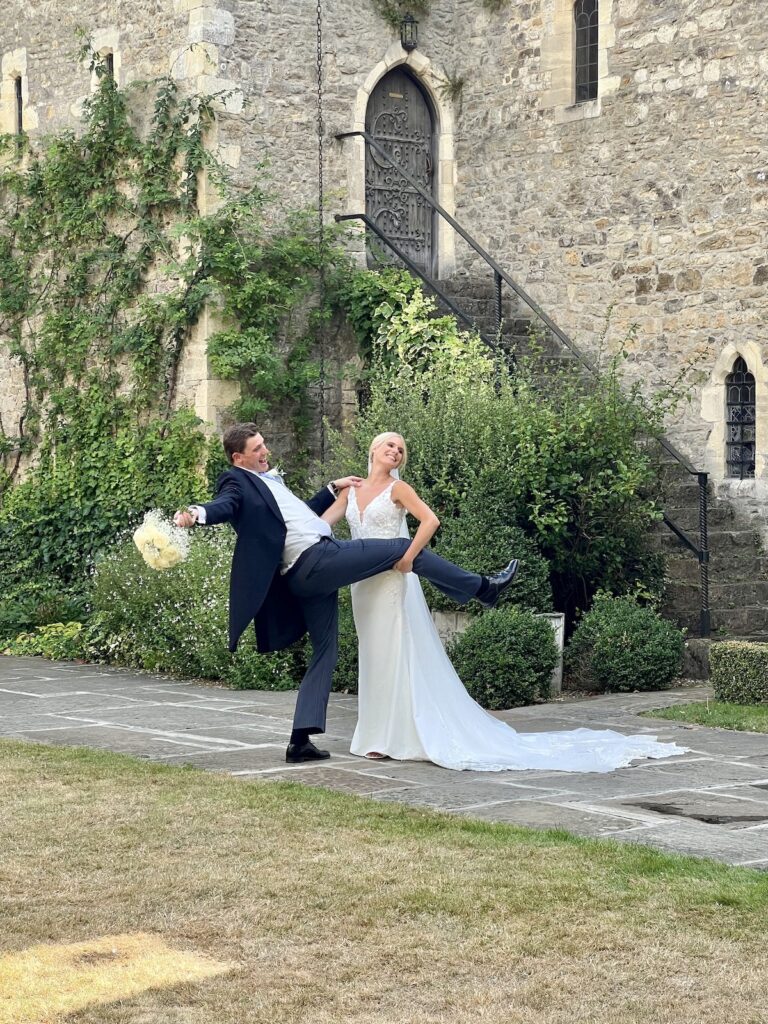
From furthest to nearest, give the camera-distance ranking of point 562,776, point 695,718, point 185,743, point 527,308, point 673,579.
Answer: point 527,308
point 673,579
point 695,718
point 185,743
point 562,776

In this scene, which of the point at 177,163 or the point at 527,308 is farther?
the point at 527,308

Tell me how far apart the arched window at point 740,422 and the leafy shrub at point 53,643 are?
559cm

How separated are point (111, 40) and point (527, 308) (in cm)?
448

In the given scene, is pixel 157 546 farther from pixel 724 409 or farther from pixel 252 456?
pixel 724 409

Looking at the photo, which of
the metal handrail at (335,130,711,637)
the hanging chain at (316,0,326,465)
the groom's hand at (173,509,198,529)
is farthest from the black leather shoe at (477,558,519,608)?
the hanging chain at (316,0,326,465)

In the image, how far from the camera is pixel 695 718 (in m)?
9.30

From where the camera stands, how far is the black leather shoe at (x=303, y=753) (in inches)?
302

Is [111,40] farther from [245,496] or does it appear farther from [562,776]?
[562,776]

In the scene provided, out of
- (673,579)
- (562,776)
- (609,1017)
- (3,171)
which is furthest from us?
(3,171)

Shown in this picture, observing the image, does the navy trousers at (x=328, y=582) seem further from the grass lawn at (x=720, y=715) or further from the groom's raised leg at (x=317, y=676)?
the grass lawn at (x=720, y=715)

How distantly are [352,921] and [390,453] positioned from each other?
11.8ft

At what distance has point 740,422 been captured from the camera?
12.4 meters

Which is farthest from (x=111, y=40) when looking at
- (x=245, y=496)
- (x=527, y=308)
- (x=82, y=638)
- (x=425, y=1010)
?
(x=425, y=1010)

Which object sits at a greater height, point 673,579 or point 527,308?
point 527,308
